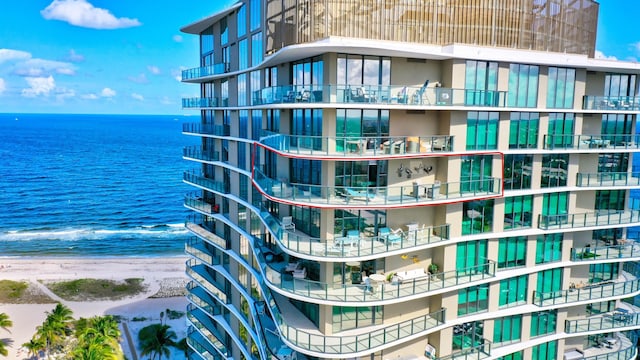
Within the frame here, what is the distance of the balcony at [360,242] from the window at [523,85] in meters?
7.27

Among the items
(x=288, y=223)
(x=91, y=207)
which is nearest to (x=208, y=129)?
(x=288, y=223)

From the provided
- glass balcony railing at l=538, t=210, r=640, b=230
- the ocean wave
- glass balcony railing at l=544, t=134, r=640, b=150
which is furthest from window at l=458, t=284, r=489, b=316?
the ocean wave

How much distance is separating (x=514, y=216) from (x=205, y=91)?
24497mm

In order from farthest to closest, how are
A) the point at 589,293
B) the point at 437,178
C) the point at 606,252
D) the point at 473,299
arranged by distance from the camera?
the point at 606,252 < the point at 589,293 < the point at 473,299 < the point at 437,178

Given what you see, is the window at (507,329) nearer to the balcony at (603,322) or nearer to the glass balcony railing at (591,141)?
the balcony at (603,322)

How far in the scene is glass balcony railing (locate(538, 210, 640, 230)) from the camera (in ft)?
88.2

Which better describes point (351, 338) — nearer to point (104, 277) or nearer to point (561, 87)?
point (561, 87)

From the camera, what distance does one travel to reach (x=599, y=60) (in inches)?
1045

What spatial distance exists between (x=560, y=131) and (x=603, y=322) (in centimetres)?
1195

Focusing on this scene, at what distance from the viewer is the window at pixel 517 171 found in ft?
84.1

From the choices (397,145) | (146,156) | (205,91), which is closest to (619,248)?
(397,145)

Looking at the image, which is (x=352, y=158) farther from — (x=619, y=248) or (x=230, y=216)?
(x=619, y=248)

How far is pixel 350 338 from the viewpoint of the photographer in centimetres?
2353

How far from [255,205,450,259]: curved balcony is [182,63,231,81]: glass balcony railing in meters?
14.4
